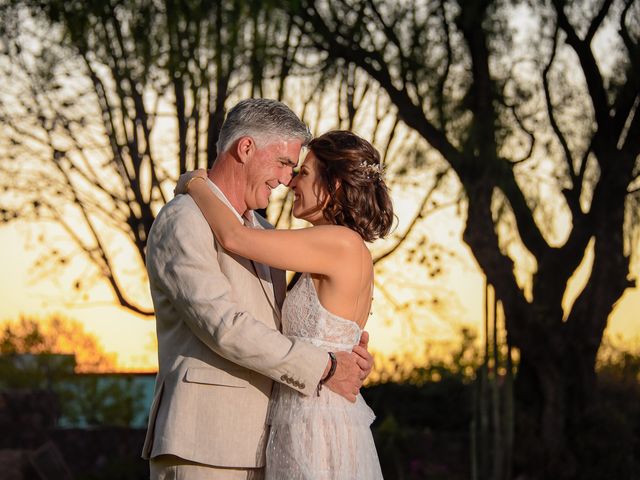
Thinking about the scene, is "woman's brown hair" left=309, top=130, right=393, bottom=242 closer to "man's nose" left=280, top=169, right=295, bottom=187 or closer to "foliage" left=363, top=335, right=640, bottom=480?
"man's nose" left=280, top=169, right=295, bottom=187

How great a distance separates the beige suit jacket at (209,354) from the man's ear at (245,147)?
253 millimetres

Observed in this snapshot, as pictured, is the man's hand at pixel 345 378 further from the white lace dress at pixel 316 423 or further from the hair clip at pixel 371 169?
the hair clip at pixel 371 169

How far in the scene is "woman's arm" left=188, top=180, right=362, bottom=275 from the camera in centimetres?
326

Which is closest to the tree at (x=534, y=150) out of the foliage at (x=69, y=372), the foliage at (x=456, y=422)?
the foliage at (x=456, y=422)

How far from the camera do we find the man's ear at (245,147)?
11.3ft

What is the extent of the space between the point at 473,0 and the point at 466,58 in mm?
784

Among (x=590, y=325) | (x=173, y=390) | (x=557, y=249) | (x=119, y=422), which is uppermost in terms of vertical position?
(x=557, y=249)

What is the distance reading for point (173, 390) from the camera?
10.5 feet

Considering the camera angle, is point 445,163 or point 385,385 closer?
point 445,163

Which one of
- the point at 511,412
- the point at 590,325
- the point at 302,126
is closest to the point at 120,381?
the point at 511,412

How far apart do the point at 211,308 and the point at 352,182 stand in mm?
713

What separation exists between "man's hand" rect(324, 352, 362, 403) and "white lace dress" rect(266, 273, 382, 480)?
30mm

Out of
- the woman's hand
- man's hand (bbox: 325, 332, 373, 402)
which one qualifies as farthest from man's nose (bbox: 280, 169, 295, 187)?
man's hand (bbox: 325, 332, 373, 402)

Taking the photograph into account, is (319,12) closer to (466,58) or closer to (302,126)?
(466,58)
